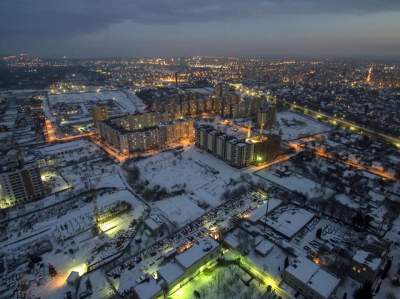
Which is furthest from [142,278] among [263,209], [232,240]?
[263,209]

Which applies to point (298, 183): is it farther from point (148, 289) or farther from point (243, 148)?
point (148, 289)

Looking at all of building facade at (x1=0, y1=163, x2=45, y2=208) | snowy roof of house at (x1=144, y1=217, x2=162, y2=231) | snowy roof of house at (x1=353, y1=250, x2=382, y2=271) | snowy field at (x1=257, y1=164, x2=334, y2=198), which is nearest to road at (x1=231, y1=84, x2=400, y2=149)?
snowy field at (x1=257, y1=164, x2=334, y2=198)

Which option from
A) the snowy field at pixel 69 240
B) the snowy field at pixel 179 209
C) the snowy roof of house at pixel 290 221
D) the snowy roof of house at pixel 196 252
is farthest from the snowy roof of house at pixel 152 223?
the snowy roof of house at pixel 290 221

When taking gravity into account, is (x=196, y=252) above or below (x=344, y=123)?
below

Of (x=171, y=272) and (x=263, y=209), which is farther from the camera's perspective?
(x=263, y=209)

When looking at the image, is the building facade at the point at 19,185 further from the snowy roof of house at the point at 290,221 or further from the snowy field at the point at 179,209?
the snowy roof of house at the point at 290,221

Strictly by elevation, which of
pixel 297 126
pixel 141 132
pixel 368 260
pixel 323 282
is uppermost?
pixel 141 132

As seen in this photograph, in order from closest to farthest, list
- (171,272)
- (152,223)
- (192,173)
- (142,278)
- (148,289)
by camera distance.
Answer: (148,289) → (171,272) → (142,278) → (152,223) → (192,173)

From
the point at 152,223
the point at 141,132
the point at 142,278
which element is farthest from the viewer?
the point at 141,132
